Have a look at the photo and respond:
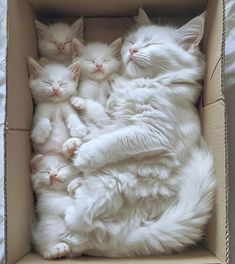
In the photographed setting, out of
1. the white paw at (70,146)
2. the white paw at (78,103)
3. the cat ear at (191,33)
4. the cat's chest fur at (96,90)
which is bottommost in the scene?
the white paw at (70,146)

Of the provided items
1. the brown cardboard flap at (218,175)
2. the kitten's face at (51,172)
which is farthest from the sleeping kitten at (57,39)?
the brown cardboard flap at (218,175)

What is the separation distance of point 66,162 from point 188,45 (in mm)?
533

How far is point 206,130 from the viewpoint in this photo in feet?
4.06

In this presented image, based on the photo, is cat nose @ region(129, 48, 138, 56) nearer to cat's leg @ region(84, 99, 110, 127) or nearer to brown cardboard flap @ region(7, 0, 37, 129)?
cat's leg @ region(84, 99, 110, 127)

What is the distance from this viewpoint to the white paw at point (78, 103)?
1.27 m

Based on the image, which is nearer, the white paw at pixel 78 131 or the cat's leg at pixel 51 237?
the cat's leg at pixel 51 237

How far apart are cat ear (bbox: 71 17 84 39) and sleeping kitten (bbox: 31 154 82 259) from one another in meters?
0.44

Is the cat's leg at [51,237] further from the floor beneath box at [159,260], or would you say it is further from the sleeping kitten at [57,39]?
the sleeping kitten at [57,39]

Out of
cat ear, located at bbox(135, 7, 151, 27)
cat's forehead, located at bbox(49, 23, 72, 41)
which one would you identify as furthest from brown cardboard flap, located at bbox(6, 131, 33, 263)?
cat ear, located at bbox(135, 7, 151, 27)

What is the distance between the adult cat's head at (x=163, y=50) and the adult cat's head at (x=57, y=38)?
21 centimetres

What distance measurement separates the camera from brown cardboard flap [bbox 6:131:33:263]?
3.51 ft

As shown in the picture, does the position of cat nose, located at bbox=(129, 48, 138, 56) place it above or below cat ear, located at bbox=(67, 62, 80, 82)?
above

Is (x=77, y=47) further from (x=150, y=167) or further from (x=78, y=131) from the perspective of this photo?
(x=150, y=167)

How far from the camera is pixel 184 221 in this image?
44.2 inches
